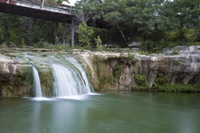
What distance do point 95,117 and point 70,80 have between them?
4557 mm

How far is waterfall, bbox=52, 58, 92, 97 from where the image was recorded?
37.2ft

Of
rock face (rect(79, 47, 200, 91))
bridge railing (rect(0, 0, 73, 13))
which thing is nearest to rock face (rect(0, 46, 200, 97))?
rock face (rect(79, 47, 200, 91))

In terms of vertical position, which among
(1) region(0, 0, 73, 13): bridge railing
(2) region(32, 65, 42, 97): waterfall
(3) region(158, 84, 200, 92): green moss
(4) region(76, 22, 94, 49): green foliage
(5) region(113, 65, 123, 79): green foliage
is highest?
(1) region(0, 0, 73, 13): bridge railing

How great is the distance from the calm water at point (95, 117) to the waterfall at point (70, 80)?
4.45 ft

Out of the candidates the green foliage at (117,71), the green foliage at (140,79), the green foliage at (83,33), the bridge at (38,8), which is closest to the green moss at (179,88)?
the green foliage at (140,79)

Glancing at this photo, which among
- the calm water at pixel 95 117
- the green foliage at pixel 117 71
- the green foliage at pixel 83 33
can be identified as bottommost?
the calm water at pixel 95 117

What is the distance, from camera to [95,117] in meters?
7.69

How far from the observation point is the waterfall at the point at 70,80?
11.4 m

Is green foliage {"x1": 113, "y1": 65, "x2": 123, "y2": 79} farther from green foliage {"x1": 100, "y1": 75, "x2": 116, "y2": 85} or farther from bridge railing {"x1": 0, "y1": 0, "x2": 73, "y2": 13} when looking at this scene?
bridge railing {"x1": 0, "y1": 0, "x2": 73, "y2": 13}

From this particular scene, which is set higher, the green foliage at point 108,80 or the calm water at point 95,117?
the green foliage at point 108,80

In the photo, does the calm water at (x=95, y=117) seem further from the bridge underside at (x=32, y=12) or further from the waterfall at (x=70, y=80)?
the bridge underside at (x=32, y=12)

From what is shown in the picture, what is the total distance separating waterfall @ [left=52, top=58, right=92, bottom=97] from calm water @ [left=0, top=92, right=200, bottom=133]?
1.36 meters

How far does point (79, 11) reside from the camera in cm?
2077

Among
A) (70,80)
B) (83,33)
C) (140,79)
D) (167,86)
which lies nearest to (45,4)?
(83,33)
